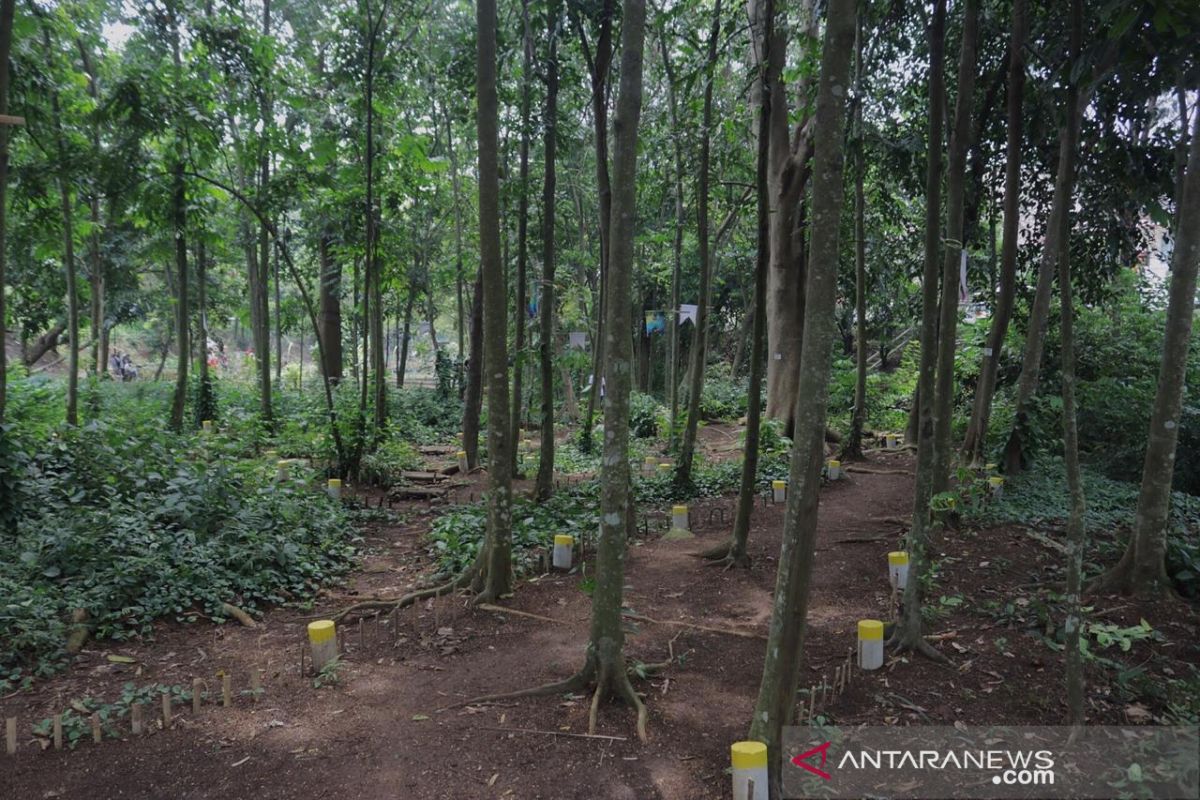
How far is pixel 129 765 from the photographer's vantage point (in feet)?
11.4

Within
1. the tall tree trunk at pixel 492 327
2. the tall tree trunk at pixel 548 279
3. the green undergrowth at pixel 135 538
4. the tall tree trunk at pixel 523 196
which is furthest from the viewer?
the tall tree trunk at pixel 548 279

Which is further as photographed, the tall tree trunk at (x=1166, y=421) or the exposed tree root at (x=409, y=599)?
the exposed tree root at (x=409, y=599)

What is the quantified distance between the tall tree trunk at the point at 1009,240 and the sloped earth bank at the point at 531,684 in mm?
3027

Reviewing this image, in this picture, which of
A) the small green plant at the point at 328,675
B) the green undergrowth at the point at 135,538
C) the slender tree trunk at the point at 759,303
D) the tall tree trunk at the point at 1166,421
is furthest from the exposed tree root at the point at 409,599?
the tall tree trunk at the point at 1166,421

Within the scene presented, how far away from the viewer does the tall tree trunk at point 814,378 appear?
2984 mm

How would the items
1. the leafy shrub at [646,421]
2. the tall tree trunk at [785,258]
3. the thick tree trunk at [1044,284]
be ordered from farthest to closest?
the leafy shrub at [646,421], the tall tree trunk at [785,258], the thick tree trunk at [1044,284]

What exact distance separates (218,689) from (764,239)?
5420 millimetres

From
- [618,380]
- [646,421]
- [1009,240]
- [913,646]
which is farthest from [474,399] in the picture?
[913,646]

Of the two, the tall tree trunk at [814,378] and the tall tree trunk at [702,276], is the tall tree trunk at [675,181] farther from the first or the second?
the tall tree trunk at [814,378]

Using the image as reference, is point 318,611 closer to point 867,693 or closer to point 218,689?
point 218,689

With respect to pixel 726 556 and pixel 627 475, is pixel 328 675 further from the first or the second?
pixel 726 556

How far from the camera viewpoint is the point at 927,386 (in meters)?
4.94

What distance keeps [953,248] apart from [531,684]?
14.9ft

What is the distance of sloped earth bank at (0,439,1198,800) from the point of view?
338 cm
